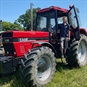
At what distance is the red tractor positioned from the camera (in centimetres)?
438

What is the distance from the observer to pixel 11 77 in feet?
17.8

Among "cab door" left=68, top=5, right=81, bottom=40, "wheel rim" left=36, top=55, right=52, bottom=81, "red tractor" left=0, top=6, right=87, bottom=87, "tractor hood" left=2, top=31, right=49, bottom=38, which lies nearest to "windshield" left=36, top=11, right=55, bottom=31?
"red tractor" left=0, top=6, right=87, bottom=87

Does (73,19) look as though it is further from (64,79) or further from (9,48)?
(9,48)

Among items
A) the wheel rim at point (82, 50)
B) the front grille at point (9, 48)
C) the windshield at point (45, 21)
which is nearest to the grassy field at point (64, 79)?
the front grille at point (9, 48)

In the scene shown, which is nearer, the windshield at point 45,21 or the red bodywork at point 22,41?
the red bodywork at point 22,41

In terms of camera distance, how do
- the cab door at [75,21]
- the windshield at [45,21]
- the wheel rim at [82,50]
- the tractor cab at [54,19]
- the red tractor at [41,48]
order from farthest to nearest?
the wheel rim at [82,50] < the cab door at [75,21] < the windshield at [45,21] < the tractor cab at [54,19] < the red tractor at [41,48]

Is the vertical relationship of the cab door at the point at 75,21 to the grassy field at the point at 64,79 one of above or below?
above

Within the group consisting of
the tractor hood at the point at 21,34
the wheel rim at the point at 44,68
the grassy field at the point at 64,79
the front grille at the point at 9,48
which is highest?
the tractor hood at the point at 21,34

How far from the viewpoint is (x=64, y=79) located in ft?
16.8

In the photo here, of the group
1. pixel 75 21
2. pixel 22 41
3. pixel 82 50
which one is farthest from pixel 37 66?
pixel 82 50

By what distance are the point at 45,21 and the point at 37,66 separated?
2.40 m

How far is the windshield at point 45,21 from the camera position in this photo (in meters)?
6.25

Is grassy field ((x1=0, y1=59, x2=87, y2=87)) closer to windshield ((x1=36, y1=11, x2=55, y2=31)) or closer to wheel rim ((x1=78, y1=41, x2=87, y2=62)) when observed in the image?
wheel rim ((x1=78, y1=41, x2=87, y2=62))

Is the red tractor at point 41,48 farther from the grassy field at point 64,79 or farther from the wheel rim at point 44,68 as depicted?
the grassy field at point 64,79
